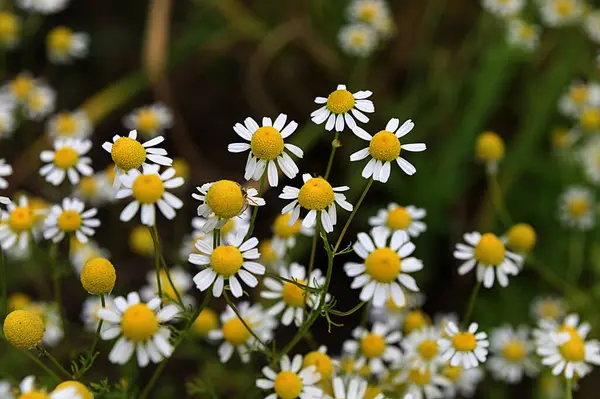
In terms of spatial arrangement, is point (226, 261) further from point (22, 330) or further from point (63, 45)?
point (63, 45)

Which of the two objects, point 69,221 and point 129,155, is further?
point 69,221

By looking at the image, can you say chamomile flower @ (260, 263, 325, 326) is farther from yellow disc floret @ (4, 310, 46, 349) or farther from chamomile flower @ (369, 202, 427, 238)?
yellow disc floret @ (4, 310, 46, 349)

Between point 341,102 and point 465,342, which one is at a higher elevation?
point 341,102

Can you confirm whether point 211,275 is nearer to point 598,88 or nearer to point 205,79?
point 598,88

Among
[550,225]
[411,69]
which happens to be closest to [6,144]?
[411,69]

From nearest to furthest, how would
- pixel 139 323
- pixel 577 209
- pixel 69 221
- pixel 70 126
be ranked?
1. pixel 139 323
2. pixel 69 221
3. pixel 577 209
4. pixel 70 126

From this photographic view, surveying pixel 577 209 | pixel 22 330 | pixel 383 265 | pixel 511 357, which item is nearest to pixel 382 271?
pixel 383 265

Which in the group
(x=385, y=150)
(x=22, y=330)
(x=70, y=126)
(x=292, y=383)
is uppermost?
(x=70, y=126)

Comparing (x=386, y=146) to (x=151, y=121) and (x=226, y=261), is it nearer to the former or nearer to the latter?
(x=226, y=261)

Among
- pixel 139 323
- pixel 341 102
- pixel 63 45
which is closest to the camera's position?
pixel 139 323
